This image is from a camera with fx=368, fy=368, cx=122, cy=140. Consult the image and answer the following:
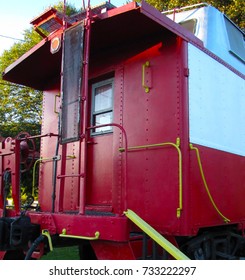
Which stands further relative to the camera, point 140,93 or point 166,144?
point 140,93

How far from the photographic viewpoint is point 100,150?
501cm

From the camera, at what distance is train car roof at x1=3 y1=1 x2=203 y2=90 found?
12.7 ft

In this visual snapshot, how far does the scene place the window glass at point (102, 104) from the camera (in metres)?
5.02

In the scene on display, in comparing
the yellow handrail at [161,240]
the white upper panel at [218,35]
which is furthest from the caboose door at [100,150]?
the white upper panel at [218,35]

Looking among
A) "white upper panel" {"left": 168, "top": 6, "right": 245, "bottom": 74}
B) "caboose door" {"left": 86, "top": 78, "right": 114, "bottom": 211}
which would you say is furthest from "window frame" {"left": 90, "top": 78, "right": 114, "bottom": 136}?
"white upper panel" {"left": 168, "top": 6, "right": 245, "bottom": 74}

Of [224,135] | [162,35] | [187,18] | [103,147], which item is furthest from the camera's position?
[187,18]

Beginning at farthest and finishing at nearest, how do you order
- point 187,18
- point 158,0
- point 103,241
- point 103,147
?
1. point 158,0
2. point 187,18
3. point 103,147
4. point 103,241

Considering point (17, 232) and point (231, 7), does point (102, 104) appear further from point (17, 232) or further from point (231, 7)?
point (231, 7)

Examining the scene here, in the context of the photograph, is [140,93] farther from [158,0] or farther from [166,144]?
[158,0]

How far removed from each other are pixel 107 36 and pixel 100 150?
150cm

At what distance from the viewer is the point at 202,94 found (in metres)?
4.30

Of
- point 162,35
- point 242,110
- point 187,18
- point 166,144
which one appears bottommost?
point 166,144

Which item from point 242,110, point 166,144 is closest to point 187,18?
point 242,110

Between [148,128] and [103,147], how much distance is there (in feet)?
2.99
